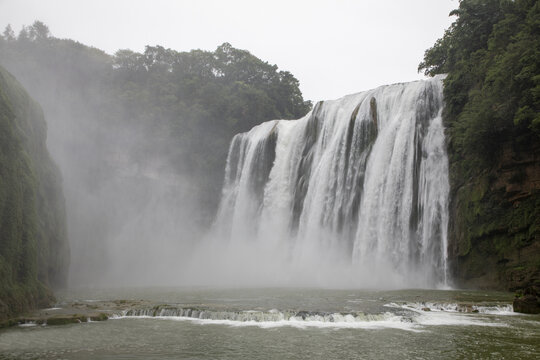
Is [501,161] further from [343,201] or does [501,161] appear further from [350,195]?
[343,201]

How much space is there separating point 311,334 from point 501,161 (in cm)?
1442

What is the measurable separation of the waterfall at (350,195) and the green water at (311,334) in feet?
27.7

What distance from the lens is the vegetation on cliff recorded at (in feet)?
64.3

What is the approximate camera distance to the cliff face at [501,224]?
19.4 meters

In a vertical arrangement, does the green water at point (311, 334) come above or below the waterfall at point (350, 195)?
below

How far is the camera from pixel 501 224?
20766 mm

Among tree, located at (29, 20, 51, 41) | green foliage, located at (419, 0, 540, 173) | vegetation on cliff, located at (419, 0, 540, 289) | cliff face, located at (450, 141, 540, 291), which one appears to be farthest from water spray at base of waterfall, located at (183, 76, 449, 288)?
Result: tree, located at (29, 20, 51, 41)

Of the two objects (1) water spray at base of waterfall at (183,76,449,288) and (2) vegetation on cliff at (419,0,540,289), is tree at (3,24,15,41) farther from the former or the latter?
(2) vegetation on cliff at (419,0,540,289)

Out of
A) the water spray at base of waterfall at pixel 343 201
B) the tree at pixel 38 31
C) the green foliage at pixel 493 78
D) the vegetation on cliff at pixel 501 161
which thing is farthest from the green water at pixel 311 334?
the tree at pixel 38 31

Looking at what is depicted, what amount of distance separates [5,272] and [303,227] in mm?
20981

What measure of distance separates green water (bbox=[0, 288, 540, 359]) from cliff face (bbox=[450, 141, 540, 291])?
372cm

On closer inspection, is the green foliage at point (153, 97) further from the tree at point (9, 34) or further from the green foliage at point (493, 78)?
the green foliage at point (493, 78)

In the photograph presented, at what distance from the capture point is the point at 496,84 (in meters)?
21.2

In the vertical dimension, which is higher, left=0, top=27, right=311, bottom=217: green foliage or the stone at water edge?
left=0, top=27, right=311, bottom=217: green foliage
